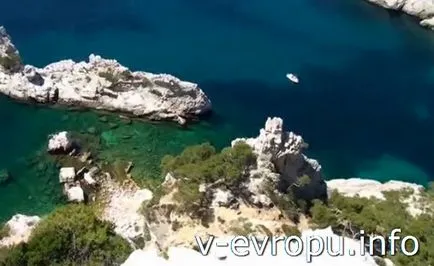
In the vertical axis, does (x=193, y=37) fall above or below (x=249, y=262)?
above

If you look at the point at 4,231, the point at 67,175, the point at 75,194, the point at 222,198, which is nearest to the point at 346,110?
the point at 67,175

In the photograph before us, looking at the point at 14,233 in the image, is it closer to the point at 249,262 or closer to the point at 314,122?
the point at 249,262

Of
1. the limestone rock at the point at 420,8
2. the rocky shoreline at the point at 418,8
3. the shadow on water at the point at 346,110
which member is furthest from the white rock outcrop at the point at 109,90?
the limestone rock at the point at 420,8

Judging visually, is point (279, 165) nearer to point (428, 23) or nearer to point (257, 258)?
point (257, 258)

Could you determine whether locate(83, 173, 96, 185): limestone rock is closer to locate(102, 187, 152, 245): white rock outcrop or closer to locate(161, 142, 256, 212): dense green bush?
A: locate(102, 187, 152, 245): white rock outcrop

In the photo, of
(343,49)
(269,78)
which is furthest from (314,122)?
(343,49)

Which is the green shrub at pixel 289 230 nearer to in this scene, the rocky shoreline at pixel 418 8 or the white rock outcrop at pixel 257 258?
the white rock outcrop at pixel 257 258
